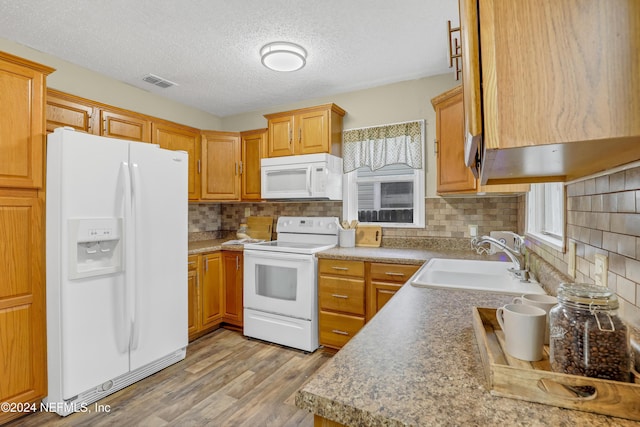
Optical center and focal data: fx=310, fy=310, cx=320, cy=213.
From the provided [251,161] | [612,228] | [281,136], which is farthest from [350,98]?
[612,228]

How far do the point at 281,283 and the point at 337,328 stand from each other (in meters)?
0.63

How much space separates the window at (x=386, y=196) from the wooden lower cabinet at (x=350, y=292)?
2.54 feet

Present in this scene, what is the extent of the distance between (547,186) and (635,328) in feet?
4.52

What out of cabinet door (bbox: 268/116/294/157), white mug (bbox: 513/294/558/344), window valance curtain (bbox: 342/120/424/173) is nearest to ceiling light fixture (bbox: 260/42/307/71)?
cabinet door (bbox: 268/116/294/157)

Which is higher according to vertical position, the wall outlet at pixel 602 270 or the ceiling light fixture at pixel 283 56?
the ceiling light fixture at pixel 283 56

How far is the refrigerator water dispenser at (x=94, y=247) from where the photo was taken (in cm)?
184

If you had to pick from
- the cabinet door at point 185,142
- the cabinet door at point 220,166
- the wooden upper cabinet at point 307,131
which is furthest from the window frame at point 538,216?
the cabinet door at point 185,142

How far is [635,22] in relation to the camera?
1.40ft

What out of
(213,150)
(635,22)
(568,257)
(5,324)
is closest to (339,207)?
(213,150)

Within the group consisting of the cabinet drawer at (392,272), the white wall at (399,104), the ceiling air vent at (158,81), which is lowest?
the cabinet drawer at (392,272)

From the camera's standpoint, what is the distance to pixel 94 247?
197 centimetres

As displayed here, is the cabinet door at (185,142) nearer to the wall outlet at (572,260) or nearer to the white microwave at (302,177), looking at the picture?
the white microwave at (302,177)

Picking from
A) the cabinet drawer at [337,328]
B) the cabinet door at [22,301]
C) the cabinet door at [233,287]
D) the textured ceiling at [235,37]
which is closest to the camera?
the cabinet door at [22,301]

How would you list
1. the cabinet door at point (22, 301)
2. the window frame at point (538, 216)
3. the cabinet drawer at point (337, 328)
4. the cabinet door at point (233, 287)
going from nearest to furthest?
the window frame at point (538, 216) → the cabinet door at point (22, 301) → the cabinet drawer at point (337, 328) → the cabinet door at point (233, 287)
